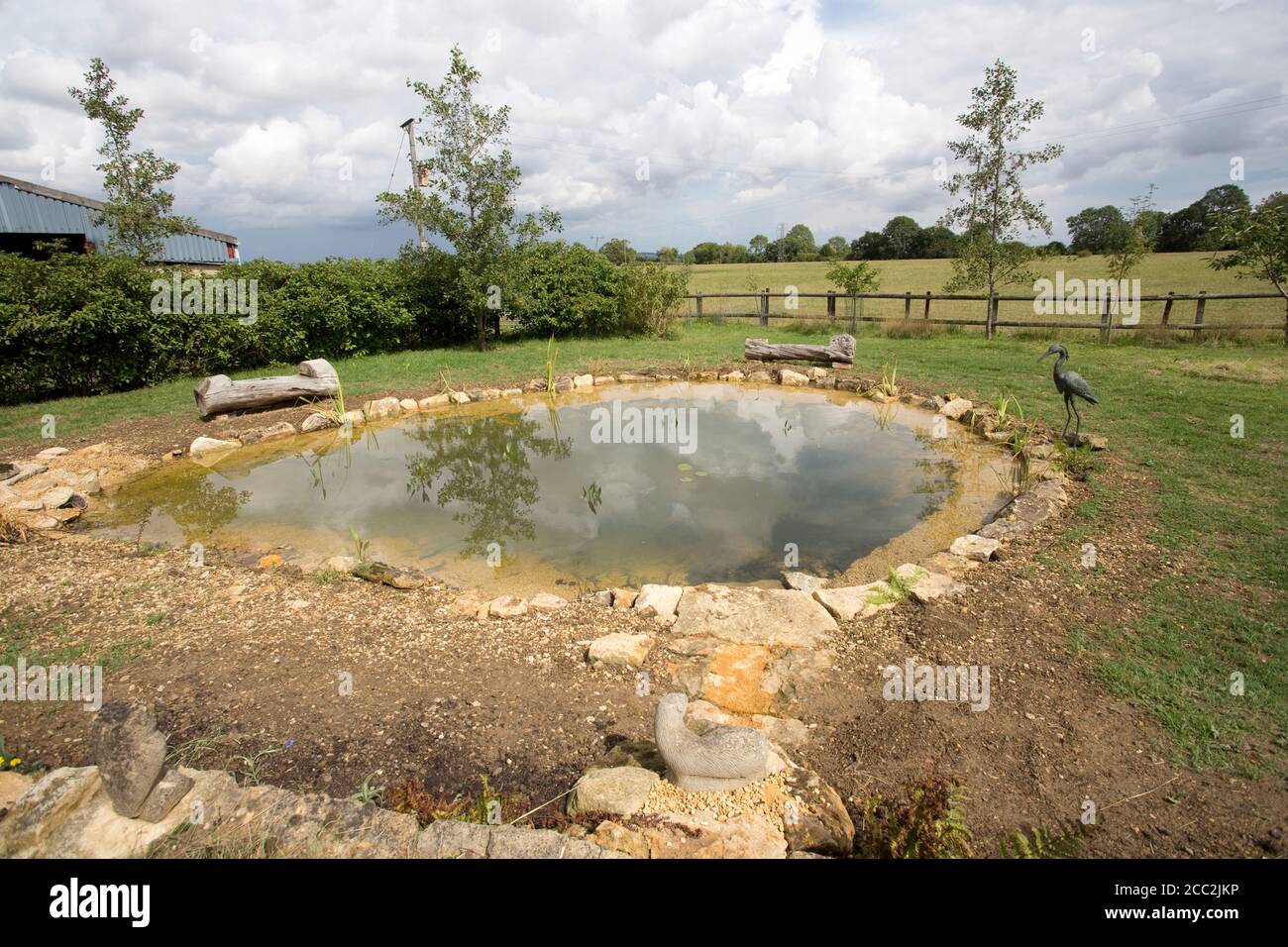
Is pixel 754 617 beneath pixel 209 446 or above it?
beneath

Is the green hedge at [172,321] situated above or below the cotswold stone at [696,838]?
above

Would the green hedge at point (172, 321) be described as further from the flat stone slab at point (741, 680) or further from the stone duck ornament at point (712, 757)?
the stone duck ornament at point (712, 757)

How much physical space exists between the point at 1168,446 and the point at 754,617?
5.31 metres

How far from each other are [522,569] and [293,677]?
174cm

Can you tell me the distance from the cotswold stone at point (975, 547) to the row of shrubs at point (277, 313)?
1084 centimetres

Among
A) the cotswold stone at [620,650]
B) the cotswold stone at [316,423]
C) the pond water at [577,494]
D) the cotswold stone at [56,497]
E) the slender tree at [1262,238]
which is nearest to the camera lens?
the cotswold stone at [620,650]

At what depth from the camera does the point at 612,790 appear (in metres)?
2.34

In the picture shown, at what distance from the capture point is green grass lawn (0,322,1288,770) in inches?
115

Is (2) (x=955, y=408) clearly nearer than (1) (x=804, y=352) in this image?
Yes

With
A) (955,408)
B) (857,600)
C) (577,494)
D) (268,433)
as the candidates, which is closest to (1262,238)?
(955,408)

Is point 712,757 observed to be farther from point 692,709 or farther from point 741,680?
point 741,680

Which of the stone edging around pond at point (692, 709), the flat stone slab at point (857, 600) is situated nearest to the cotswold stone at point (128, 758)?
the stone edging around pond at point (692, 709)

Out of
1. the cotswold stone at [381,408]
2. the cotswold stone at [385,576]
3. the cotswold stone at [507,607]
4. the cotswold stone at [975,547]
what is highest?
the cotswold stone at [381,408]

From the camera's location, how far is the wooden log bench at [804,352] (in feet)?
37.4
